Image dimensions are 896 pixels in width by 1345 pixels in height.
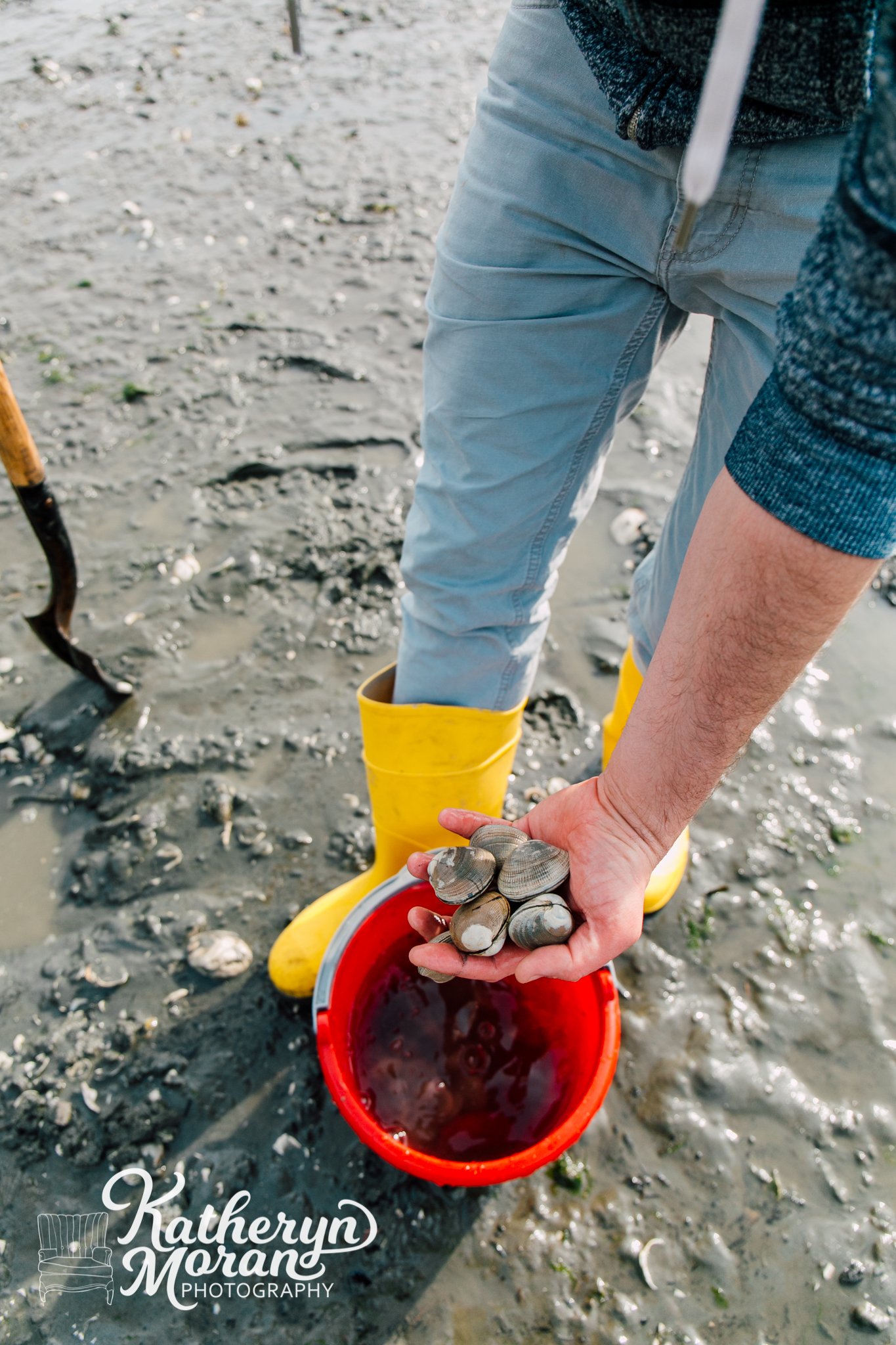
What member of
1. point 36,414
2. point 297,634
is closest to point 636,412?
point 297,634

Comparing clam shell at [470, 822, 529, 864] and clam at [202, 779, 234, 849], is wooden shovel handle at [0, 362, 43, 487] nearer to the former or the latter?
clam at [202, 779, 234, 849]

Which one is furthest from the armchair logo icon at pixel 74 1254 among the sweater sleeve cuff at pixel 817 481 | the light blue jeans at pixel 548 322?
the sweater sleeve cuff at pixel 817 481

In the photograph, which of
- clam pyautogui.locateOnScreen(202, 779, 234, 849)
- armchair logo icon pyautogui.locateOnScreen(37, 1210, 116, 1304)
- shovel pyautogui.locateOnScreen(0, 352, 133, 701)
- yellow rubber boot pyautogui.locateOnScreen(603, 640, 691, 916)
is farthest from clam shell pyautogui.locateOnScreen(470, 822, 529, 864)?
shovel pyautogui.locateOnScreen(0, 352, 133, 701)

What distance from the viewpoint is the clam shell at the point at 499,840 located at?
68.8 inches

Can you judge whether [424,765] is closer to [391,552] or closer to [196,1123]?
[196,1123]

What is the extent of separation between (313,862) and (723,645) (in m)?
1.66

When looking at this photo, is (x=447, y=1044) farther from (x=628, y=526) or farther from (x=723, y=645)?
(x=628, y=526)

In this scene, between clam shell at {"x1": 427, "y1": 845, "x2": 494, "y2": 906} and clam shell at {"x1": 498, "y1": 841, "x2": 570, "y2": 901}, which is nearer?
clam shell at {"x1": 498, "y1": 841, "x2": 570, "y2": 901}

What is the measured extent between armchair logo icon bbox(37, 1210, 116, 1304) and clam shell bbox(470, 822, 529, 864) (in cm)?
122

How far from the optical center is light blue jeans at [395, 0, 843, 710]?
1.34 m

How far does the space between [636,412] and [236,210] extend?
2938 mm

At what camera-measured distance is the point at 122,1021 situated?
7.21 feet

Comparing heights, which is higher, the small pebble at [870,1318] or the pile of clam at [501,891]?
the pile of clam at [501,891]

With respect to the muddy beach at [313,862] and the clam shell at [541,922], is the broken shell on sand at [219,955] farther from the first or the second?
the clam shell at [541,922]
